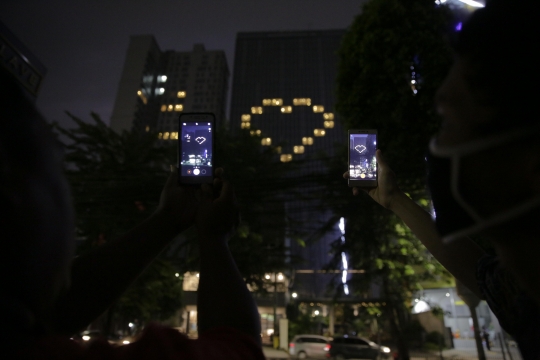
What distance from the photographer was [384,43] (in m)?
9.38

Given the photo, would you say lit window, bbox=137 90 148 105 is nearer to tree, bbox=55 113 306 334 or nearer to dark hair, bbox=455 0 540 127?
tree, bbox=55 113 306 334

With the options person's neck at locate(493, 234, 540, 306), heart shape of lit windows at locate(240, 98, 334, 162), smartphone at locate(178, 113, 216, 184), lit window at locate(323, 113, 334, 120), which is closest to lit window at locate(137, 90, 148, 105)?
heart shape of lit windows at locate(240, 98, 334, 162)

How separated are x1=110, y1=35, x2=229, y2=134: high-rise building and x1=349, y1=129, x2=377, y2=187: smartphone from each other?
2451 inches

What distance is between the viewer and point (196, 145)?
2496mm

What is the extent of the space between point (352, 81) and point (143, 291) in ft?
39.6

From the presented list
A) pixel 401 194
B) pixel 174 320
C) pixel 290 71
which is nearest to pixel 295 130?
pixel 290 71

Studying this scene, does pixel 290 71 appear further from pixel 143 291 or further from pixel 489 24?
pixel 489 24

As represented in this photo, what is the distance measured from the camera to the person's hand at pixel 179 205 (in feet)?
5.54

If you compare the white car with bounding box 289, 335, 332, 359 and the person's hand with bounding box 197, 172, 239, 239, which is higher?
the person's hand with bounding box 197, 172, 239, 239

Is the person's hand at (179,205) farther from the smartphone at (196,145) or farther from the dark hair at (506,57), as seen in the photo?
the dark hair at (506,57)

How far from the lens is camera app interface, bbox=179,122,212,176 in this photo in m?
2.22

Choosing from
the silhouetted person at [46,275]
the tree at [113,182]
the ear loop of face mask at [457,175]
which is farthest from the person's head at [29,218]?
the tree at [113,182]

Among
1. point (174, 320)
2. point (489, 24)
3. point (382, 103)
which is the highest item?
point (382, 103)

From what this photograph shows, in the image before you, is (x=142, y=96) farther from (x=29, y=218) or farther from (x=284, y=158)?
(x=29, y=218)
